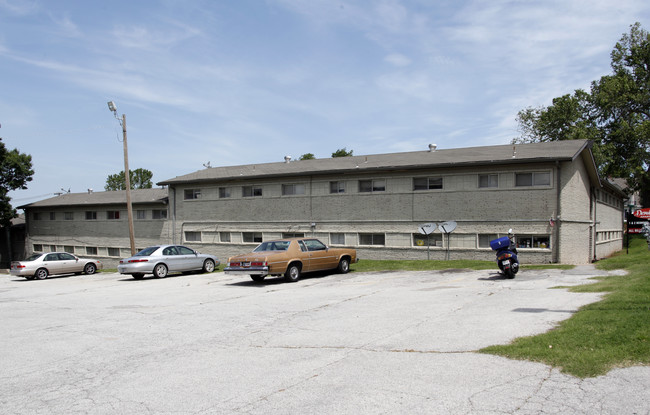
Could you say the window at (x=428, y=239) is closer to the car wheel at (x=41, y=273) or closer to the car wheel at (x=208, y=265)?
the car wheel at (x=208, y=265)

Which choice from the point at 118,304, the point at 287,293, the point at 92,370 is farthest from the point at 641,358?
the point at 118,304

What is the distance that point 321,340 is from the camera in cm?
795

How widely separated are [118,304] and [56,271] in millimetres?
15682

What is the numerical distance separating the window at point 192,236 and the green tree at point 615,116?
1315 inches

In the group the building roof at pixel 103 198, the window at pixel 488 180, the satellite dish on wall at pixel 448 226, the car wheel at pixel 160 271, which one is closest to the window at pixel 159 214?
the building roof at pixel 103 198

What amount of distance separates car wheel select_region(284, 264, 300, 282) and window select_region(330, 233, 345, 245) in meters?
10.2

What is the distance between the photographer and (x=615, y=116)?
49.6 meters

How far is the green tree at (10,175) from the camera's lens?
4362 cm

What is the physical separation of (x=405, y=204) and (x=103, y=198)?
2623cm

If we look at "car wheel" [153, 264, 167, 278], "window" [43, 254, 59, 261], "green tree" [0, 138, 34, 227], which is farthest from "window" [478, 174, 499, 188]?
"green tree" [0, 138, 34, 227]

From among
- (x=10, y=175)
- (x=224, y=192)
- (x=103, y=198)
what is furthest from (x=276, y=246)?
(x=10, y=175)

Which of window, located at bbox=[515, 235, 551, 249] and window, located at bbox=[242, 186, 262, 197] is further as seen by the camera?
window, located at bbox=[242, 186, 262, 197]

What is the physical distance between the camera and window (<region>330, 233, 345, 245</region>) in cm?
2753

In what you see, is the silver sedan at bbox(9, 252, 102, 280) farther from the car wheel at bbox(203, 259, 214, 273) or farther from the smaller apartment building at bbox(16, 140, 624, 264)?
the car wheel at bbox(203, 259, 214, 273)
